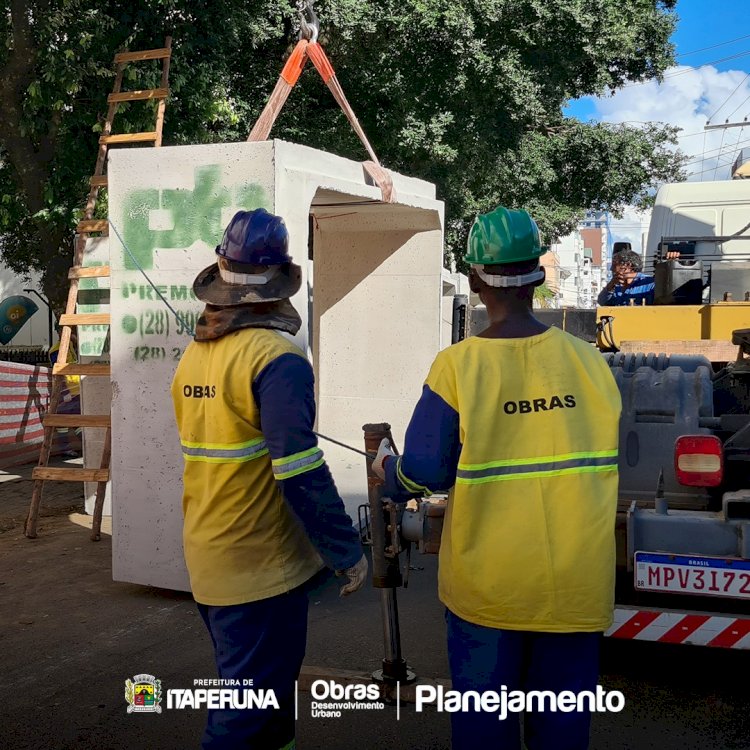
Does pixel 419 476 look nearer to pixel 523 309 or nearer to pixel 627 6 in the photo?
pixel 523 309

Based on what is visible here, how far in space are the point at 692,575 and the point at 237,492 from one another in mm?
1900

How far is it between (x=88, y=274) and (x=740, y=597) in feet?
18.0

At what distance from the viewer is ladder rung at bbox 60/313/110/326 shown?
23.8 ft

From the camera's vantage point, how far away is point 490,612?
2490mm

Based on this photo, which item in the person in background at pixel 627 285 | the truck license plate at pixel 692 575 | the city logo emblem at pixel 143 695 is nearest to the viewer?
the truck license plate at pixel 692 575

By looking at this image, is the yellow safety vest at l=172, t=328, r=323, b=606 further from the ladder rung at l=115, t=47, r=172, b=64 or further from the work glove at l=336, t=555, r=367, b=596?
the ladder rung at l=115, t=47, r=172, b=64

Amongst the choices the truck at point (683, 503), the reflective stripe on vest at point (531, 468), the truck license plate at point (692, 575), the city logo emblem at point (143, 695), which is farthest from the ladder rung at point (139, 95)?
the reflective stripe on vest at point (531, 468)

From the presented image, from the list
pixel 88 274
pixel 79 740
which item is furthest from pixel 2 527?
pixel 79 740

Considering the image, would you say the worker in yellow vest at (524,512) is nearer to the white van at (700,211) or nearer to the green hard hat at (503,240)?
the green hard hat at (503,240)

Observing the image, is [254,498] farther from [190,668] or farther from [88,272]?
[88,272]

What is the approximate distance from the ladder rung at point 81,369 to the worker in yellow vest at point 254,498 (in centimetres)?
416

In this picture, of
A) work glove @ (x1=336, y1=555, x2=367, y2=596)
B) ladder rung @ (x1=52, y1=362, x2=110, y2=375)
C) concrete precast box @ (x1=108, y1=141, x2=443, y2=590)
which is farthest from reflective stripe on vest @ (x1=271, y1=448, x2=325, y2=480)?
ladder rung @ (x1=52, y1=362, x2=110, y2=375)

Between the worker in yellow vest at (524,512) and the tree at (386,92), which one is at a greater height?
the tree at (386,92)

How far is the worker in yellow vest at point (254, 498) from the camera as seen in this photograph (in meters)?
2.74
